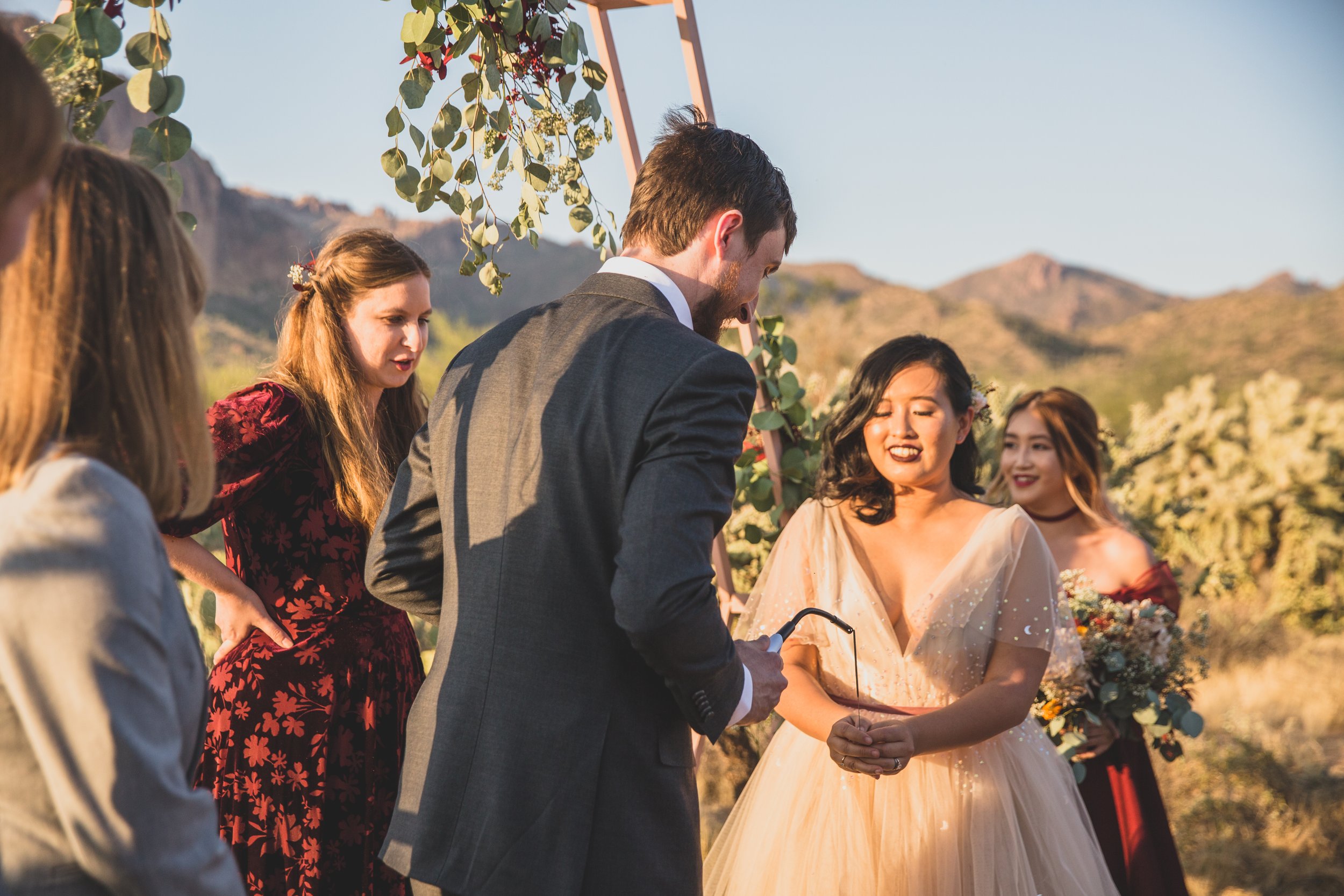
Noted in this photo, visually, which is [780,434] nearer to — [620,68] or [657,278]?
[620,68]

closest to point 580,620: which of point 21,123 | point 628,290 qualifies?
point 628,290

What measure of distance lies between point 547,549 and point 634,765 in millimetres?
394

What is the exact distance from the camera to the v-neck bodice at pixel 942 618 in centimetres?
270

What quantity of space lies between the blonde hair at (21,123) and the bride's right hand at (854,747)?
2023 millimetres

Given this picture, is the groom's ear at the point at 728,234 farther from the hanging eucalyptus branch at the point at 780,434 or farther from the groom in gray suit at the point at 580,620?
A: the hanging eucalyptus branch at the point at 780,434

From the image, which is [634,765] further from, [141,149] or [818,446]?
[818,446]

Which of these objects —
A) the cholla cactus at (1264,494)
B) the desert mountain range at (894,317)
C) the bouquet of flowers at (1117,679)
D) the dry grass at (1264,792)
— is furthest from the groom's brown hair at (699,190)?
the desert mountain range at (894,317)

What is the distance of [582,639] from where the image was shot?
5.55 feet

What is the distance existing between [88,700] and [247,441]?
1371 mm

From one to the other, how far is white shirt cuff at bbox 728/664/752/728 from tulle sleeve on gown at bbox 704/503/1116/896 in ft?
3.01

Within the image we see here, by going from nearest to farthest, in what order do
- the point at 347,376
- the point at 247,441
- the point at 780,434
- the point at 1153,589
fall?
1. the point at 247,441
2. the point at 347,376
3. the point at 780,434
4. the point at 1153,589

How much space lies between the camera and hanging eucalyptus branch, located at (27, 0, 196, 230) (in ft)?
5.22

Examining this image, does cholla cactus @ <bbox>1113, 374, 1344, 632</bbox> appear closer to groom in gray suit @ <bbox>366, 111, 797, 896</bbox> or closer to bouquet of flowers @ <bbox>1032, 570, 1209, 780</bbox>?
bouquet of flowers @ <bbox>1032, 570, 1209, 780</bbox>

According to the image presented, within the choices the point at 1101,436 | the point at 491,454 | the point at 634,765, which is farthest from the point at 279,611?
the point at 1101,436
